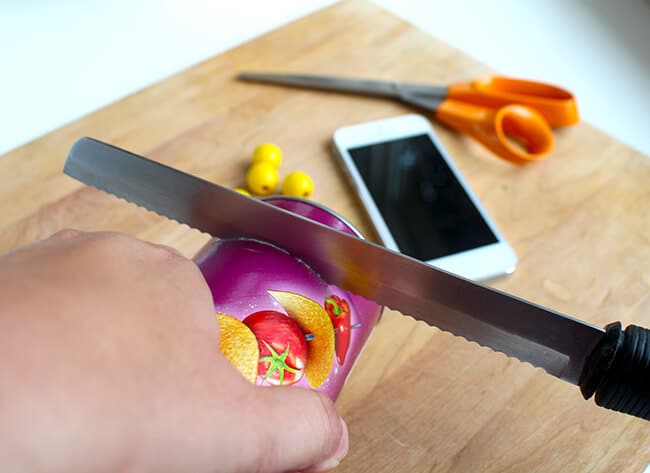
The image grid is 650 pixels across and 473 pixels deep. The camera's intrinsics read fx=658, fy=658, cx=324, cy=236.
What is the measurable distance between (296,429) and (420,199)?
15.4 inches

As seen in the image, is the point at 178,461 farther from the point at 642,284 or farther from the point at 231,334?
the point at 642,284

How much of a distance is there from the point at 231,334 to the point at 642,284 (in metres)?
0.46

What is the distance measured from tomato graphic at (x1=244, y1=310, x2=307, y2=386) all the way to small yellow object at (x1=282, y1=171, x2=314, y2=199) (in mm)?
256

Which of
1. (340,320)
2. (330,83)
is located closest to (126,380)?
(340,320)

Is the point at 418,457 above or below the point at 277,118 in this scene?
below

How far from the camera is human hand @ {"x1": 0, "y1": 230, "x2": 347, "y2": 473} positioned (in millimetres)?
259

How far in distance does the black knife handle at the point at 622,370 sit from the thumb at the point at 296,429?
0.18 metres

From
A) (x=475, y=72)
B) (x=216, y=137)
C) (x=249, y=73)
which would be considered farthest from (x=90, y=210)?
(x=475, y=72)

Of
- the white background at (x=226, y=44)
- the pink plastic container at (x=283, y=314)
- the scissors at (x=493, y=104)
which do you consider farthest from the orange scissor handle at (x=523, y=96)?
the pink plastic container at (x=283, y=314)

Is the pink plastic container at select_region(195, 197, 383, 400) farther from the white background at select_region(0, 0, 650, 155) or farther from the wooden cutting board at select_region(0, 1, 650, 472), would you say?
the white background at select_region(0, 0, 650, 155)

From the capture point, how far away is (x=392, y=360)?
603 millimetres

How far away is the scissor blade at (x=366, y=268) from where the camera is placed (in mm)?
452

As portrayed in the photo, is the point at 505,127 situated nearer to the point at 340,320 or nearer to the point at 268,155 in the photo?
the point at 268,155

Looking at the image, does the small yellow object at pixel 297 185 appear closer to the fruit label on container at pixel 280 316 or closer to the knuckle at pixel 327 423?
the fruit label on container at pixel 280 316
